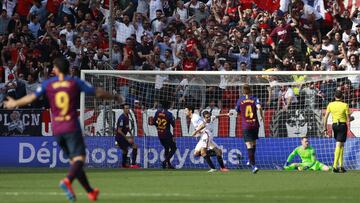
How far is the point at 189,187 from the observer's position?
19.7m

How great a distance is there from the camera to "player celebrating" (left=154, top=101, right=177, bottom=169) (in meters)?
29.4

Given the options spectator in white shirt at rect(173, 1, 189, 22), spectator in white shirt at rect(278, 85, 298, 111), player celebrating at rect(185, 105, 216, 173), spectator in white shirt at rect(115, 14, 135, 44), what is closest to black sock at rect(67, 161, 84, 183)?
player celebrating at rect(185, 105, 216, 173)

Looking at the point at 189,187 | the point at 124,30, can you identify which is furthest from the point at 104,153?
the point at 189,187

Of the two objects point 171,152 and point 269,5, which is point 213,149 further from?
point 269,5

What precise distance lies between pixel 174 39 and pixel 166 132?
501cm

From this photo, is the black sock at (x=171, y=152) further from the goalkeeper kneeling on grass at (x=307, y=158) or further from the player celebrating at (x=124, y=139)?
the goalkeeper kneeling on grass at (x=307, y=158)

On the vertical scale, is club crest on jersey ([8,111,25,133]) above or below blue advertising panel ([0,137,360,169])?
above

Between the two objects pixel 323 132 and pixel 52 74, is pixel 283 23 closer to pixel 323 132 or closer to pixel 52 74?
pixel 323 132

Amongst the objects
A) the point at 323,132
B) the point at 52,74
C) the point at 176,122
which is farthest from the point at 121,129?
the point at 323,132

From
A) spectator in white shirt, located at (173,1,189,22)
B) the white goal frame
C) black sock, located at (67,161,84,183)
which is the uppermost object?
spectator in white shirt, located at (173,1,189,22)

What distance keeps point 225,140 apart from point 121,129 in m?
3.05

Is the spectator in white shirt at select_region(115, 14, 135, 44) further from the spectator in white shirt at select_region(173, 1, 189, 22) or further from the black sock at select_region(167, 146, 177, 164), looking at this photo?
the black sock at select_region(167, 146, 177, 164)

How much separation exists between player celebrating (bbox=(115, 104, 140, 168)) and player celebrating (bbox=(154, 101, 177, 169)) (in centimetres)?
86

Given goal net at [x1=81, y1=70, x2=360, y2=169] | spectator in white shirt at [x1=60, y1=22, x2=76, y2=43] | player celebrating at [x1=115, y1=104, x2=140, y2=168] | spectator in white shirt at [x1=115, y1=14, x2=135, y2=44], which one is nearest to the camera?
goal net at [x1=81, y1=70, x2=360, y2=169]
